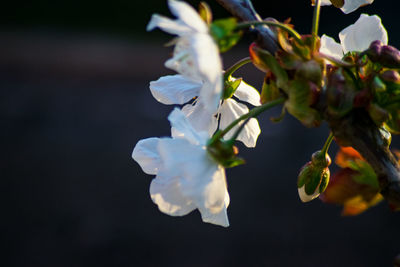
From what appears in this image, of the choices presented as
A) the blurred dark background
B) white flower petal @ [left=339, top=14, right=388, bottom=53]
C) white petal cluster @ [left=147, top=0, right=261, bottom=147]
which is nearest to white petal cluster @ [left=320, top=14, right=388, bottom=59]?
white flower petal @ [left=339, top=14, right=388, bottom=53]

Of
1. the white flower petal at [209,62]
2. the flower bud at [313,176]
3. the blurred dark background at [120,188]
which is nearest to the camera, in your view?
the white flower petal at [209,62]

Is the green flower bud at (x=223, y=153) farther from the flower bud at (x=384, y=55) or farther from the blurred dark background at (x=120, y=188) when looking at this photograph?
the blurred dark background at (x=120, y=188)

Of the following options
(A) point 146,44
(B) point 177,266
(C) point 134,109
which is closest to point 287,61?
(B) point 177,266

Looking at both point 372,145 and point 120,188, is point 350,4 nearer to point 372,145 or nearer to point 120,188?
point 372,145

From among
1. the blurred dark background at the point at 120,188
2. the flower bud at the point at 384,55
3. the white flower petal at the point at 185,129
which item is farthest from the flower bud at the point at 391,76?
the blurred dark background at the point at 120,188

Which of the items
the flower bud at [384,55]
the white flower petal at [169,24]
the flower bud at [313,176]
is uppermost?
the white flower petal at [169,24]

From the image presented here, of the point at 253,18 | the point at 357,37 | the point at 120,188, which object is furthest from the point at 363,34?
→ the point at 120,188

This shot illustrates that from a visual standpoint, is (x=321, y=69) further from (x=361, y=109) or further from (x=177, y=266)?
(x=177, y=266)
